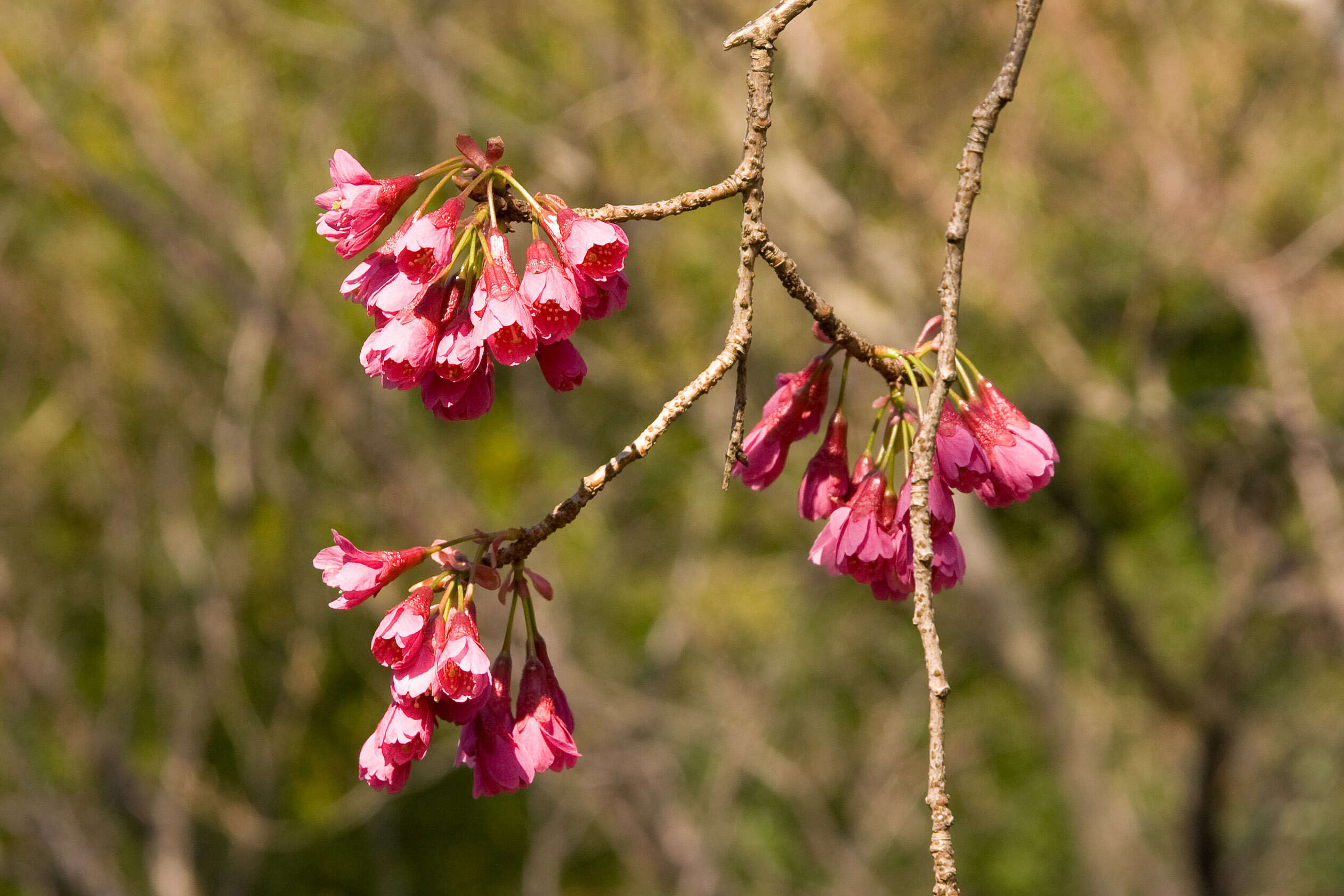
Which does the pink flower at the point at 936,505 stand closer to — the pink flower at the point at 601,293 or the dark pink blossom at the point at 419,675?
the pink flower at the point at 601,293

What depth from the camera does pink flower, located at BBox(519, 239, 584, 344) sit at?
3.80 ft

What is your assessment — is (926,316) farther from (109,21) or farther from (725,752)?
(109,21)

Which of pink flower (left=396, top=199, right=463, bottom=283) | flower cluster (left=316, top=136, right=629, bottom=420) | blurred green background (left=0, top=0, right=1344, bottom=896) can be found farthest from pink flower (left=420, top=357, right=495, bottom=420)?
blurred green background (left=0, top=0, right=1344, bottom=896)

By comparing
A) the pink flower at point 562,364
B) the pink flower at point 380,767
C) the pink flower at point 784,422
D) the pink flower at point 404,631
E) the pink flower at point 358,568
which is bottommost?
the pink flower at point 380,767

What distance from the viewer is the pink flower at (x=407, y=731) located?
1.17 metres

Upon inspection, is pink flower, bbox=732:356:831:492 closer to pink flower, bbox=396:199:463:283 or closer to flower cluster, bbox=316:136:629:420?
flower cluster, bbox=316:136:629:420

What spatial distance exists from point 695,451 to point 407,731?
27.0ft

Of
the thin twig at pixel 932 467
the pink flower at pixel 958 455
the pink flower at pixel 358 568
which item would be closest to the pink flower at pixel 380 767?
the pink flower at pixel 358 568

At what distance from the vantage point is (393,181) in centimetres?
127

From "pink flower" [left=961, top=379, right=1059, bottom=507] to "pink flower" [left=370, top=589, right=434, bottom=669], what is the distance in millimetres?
642

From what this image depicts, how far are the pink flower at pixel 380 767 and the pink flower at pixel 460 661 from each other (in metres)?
0.09

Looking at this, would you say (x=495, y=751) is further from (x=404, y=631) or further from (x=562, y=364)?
(x=562, y=364)

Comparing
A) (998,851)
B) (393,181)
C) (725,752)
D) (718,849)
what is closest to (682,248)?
(725,752)

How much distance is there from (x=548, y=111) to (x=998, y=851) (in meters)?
7.15
